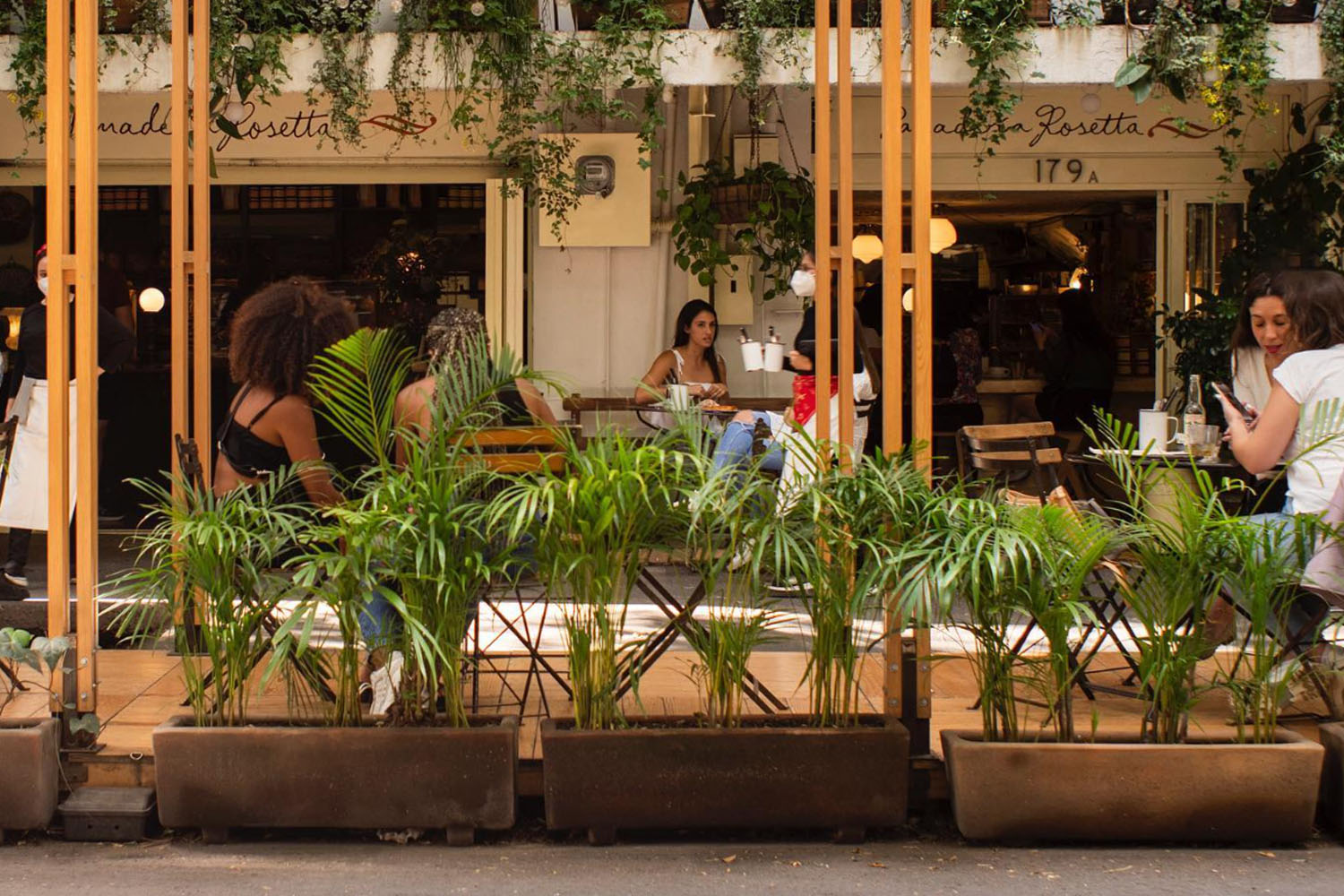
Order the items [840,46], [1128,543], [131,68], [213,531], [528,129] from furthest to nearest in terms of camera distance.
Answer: [528,129] → [131,68] → [840,46] → [1128,543] → [213,531]

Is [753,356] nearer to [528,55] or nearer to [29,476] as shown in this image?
[528,55]

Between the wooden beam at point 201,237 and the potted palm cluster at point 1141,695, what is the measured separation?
2623 millimetres

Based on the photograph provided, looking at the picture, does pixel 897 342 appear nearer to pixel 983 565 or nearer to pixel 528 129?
pixel 983 565

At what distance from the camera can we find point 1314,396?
5.00 meters

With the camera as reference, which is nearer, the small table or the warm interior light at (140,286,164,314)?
the small table

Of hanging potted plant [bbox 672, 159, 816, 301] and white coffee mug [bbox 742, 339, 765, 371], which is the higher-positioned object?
hanging potted plant [bbox 672, 159, 816, 301]

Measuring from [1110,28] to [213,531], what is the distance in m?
6.17

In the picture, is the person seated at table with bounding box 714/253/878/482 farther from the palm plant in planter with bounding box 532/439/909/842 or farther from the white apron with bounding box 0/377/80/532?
the white apron with bounding box 0/377/80/532

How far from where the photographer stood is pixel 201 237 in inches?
211

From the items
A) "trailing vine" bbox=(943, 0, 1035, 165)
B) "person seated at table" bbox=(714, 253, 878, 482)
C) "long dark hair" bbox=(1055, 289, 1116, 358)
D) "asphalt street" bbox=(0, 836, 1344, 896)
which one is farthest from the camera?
"long dark hair" bbox=(1055, 289, 1116, 358)

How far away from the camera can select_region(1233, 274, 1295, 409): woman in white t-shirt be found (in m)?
5.49

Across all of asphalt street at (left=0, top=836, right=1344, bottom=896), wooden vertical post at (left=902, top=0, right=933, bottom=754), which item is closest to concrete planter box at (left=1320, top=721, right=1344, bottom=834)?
asphalt street at (left=0, top=836, right=1344, bottom=896)

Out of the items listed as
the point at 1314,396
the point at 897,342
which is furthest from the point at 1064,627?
the point at 1314,396

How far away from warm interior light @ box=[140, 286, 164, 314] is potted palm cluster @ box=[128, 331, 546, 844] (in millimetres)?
6256
